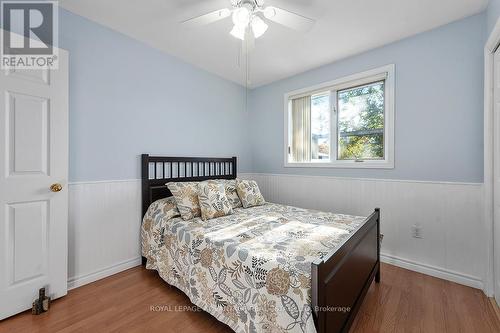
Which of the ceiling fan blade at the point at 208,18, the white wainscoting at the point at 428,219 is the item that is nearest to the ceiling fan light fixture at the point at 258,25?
the ceiling fan blade at the point at 208,18

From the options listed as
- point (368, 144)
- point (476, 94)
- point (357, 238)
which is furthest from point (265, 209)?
point (476, 94)

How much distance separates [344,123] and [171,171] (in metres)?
2.37

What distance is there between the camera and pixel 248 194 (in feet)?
9.29

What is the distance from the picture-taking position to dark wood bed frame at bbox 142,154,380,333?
41.8 inches

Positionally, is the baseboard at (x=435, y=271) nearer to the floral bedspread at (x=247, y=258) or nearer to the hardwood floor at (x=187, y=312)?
the hardwood floor at (x=187, y=312)

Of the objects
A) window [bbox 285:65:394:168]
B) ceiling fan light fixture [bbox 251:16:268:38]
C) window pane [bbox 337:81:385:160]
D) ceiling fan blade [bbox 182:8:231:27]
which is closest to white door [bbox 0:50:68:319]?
ceiling fan blade [bbox 182:8:231:27]

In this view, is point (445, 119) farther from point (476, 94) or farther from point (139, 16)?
point (139, 16)

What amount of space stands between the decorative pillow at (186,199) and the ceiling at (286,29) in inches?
64.5

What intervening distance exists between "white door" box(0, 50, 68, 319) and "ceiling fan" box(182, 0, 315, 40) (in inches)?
51.6

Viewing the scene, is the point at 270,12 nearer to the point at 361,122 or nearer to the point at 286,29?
the point at 286,29

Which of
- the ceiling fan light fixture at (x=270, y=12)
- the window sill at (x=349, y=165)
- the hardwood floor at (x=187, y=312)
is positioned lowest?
the hardwood floor at (x=187, y=312)

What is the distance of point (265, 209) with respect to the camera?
2.69 meters

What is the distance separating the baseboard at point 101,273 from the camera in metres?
2.05

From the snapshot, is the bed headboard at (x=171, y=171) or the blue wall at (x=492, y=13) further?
the bed headboard at (x=171, y=171)
